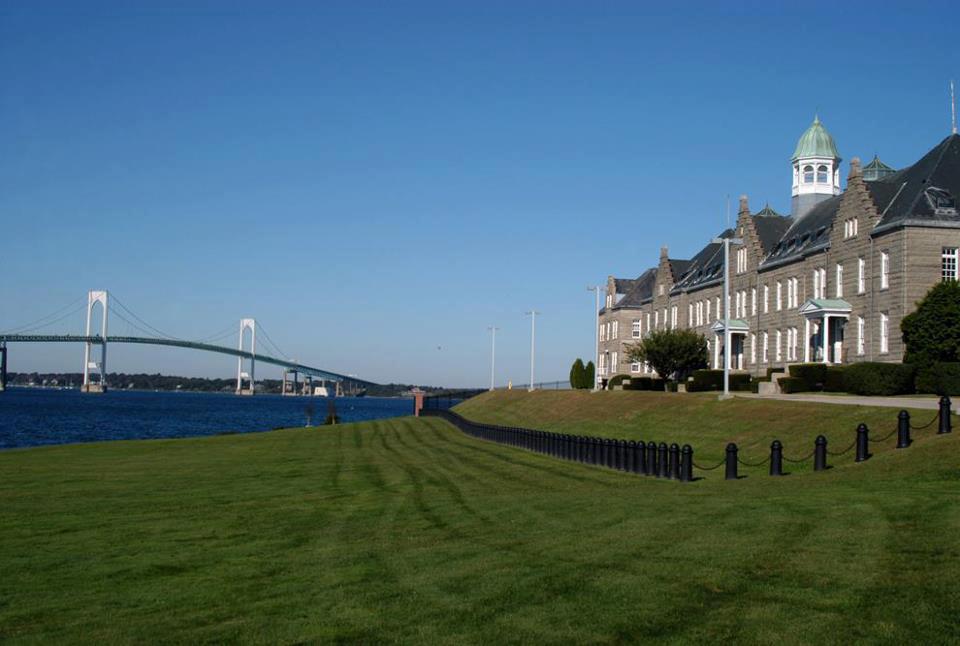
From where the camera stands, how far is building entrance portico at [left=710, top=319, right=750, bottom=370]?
74.1 meters

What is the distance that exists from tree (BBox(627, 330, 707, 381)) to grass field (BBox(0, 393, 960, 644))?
48187 mm

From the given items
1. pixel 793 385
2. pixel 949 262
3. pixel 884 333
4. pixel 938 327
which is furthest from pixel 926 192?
pixel 793 385

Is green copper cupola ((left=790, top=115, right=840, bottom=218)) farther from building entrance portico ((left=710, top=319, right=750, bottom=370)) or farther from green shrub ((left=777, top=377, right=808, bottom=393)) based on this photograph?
green shrub ((left=777, top=377, right=808, bottom=393))

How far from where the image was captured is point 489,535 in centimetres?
1544

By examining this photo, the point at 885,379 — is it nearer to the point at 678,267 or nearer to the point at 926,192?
the point at 926,192

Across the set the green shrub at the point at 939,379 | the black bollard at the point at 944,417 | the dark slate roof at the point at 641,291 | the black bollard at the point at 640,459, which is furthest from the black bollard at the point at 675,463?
the dark slate roof at the point at 641,291

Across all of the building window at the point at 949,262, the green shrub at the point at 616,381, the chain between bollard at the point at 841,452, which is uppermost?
the building window at the point at 949,262

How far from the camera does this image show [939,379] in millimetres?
40094

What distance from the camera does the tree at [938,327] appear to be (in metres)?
45.4

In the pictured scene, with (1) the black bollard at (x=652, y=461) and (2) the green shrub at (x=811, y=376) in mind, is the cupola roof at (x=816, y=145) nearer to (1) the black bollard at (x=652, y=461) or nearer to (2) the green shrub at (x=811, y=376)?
(2) the green shrub at (x=811, y=376)

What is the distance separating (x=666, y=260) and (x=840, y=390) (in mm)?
48586

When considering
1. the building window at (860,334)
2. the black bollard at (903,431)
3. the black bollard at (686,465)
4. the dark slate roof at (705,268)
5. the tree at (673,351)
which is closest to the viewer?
the black bollard at (903,431)

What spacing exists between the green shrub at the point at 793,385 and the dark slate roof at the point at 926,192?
9.66 metres

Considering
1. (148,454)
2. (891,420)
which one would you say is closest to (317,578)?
(891,420)
